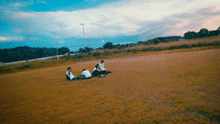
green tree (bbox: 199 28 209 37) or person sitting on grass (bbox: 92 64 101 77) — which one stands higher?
green tree (bbox: 199 28 209 37)

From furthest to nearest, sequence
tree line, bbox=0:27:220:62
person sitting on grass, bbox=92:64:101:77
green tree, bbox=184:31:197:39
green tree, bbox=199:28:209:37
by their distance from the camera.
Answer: green tree, bbox=184:31:197:39 → green tree, bbox=199:28:209:37 → tree line, bbox=0:27:220:62 → person sitting on grass, bbox=92:64:101:77

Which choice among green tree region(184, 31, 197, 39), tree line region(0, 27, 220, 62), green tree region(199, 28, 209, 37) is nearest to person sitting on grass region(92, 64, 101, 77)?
tree line region(0, 27, 220, 62)

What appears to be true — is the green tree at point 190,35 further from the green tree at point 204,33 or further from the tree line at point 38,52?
the green tree at point 204,33

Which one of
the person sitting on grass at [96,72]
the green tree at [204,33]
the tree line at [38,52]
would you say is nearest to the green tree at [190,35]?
the tree line at [38,52]

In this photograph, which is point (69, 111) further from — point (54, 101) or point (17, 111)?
point (17, 111)

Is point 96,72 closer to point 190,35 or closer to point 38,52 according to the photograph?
point 38,52

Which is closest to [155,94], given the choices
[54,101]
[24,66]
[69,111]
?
[69,111]

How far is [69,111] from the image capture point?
423 cm

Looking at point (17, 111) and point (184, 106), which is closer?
point (184, 106)

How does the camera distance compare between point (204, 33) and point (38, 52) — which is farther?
point (38, 52)

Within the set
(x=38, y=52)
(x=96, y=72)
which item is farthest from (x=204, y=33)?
(x=38, y=52)

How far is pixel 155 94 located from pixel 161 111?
134cm

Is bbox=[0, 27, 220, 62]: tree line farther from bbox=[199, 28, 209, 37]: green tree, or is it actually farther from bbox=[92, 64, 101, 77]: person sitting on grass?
bbox=[92, 64, 101, 77]: person sitting on grass

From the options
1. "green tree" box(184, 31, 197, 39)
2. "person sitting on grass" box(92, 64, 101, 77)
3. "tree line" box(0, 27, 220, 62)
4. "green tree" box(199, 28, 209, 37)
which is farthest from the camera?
"green tree" box(184, 31, 197, 39)
